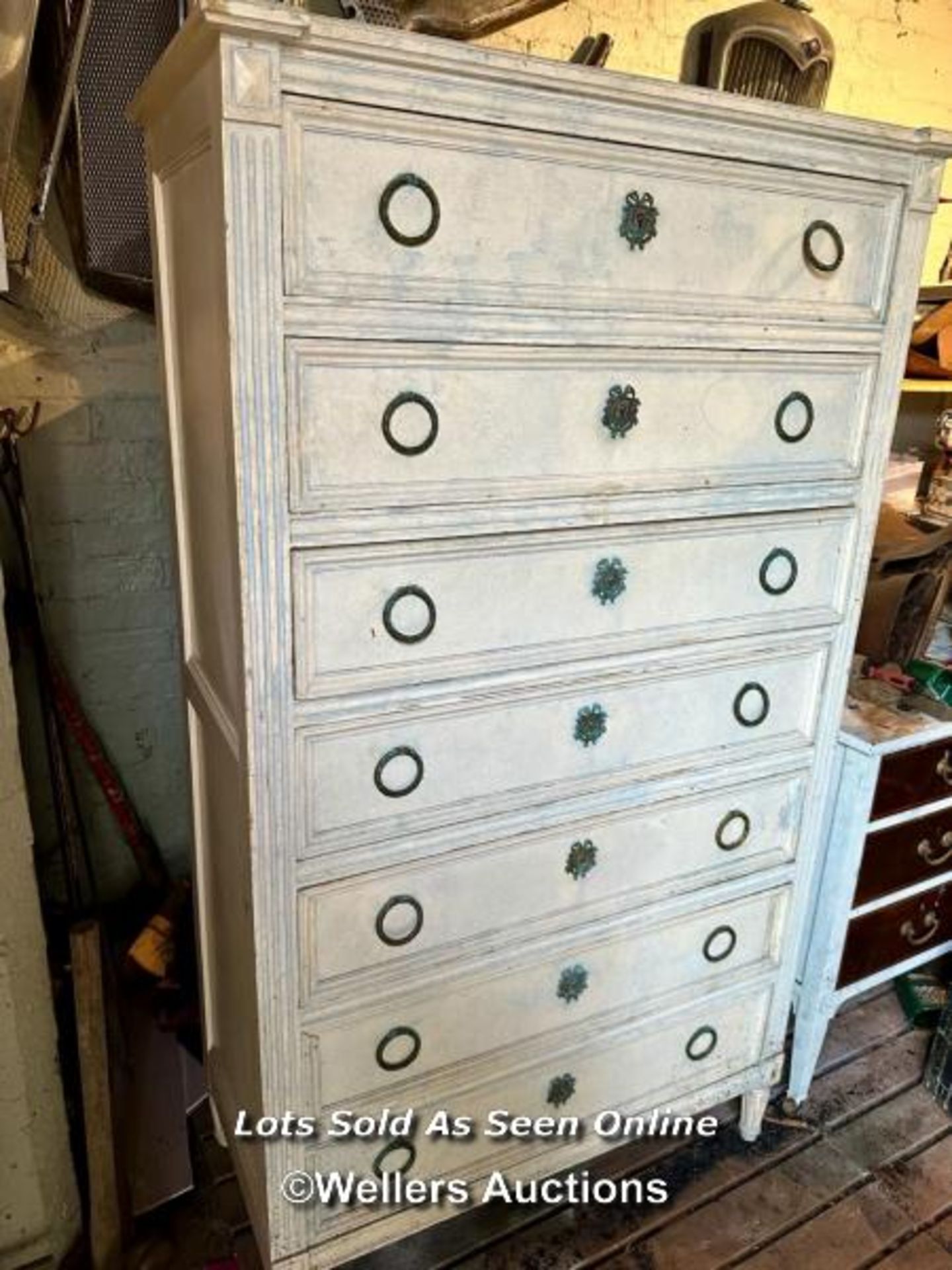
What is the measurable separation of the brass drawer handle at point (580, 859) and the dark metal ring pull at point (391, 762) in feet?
0.95

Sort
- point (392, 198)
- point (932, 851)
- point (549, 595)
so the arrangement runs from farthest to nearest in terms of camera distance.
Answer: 1. point (932, 851)
2. point (549, 595)
3. point (392, 198)

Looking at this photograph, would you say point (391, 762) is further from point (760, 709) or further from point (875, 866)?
point (875, 866)

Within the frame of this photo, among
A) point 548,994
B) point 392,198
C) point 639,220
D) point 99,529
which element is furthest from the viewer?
point 99,529

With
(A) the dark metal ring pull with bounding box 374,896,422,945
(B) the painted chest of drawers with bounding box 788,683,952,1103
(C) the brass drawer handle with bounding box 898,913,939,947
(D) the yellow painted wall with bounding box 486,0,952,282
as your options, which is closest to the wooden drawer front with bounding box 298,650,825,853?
(A) the dark metal ring pull with bounding box 374,896,422,945

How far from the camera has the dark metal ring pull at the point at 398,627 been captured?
1.05 meters

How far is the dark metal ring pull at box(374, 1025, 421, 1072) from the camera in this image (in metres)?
1.24

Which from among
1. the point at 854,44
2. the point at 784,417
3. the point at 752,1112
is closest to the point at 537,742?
the point at 784,417

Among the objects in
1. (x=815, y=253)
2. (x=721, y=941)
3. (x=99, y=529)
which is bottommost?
(x=721, y=941)

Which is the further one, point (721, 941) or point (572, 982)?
point (721, 941)

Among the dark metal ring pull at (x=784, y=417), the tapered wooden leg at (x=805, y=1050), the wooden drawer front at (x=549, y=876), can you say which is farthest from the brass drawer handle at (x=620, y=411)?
the tapered wooden leg at (x=805, y=1050)

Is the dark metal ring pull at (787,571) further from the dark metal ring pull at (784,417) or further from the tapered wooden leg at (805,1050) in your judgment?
the tapered wooden leg at (805,1050)

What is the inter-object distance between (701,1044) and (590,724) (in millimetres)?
687

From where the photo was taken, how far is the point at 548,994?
1.37 m

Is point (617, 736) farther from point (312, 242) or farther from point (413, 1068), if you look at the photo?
point (312, 242)
